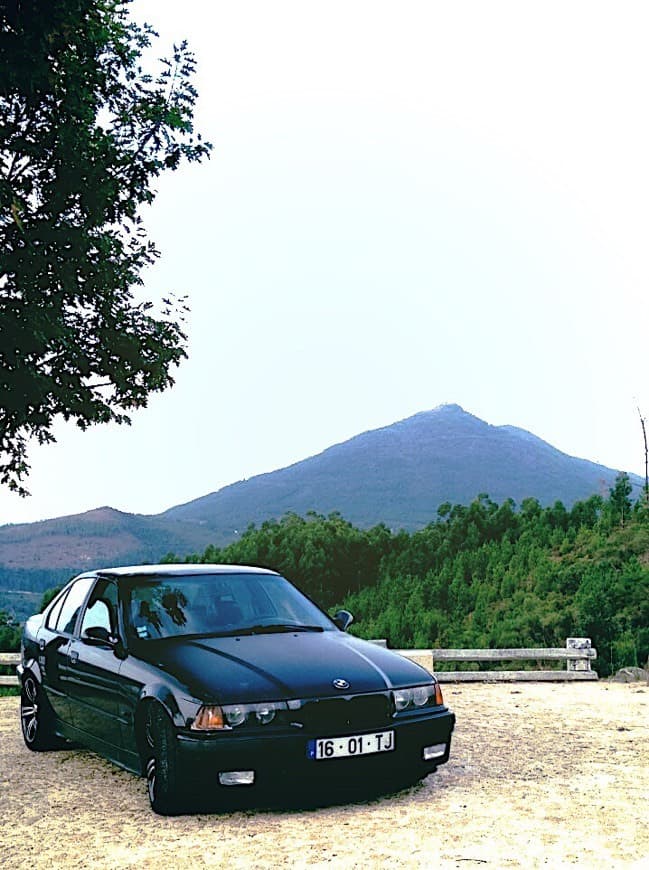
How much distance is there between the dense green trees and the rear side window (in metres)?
11.0

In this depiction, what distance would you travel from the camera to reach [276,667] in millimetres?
7094

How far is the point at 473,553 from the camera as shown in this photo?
36.8 meters

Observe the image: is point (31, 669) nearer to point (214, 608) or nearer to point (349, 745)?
point (214, 608)

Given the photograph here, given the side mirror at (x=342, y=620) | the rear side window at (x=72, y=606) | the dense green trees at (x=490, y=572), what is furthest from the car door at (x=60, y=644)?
the dense green trees at (x=490, y=572)

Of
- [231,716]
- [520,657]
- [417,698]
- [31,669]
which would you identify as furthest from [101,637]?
[520,657]

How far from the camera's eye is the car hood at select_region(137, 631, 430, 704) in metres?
6.83

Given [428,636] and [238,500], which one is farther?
[238,500]

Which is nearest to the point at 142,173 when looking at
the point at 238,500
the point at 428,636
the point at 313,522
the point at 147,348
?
the point at 147,348

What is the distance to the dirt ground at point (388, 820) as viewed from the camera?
6.15 meters

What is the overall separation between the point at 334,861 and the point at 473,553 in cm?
3135

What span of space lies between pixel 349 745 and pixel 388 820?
0.57 m

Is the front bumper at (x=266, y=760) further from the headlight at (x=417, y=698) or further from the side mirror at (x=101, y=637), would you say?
the side mirror at (x=101, y=637)

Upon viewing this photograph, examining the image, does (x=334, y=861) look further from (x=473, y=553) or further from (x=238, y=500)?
(x=238, y=500)

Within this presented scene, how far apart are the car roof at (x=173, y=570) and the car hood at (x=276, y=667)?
89 cm
